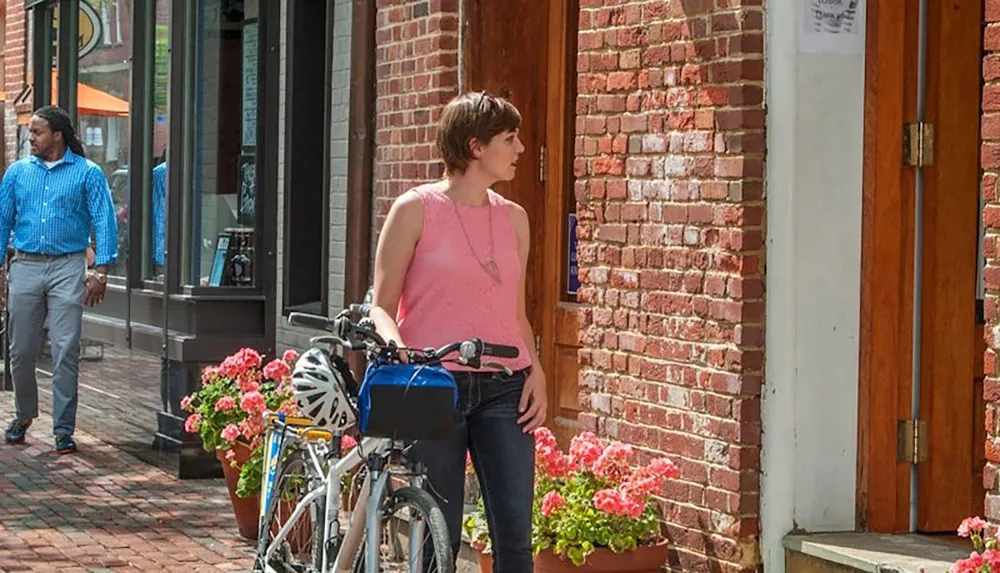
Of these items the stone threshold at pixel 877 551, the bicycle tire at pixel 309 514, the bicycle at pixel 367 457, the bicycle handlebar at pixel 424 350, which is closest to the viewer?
the bicycle handlebar at pixel 424 350

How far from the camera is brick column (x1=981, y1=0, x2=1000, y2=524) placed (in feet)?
19.3

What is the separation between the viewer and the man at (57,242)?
11.9m

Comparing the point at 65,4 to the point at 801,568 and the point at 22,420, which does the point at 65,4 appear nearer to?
the point at 22,420

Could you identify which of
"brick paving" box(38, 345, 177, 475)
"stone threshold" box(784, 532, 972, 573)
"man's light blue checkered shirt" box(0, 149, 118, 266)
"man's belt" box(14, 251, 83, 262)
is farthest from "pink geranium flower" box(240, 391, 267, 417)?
"man's belt" box(14, 251, 83, 262)

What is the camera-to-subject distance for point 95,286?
11773 millimetres

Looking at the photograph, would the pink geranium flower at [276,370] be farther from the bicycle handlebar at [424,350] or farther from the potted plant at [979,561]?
the potted plant at [979,561]

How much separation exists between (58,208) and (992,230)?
7178 millimetres

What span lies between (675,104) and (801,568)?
168 cm

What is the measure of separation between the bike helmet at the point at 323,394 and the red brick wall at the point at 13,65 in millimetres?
11762

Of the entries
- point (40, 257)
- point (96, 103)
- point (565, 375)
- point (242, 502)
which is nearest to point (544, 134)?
point (565, 375)

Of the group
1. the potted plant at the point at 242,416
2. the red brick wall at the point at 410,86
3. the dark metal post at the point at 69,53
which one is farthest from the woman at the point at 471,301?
the dark metal post at the point at 69,53

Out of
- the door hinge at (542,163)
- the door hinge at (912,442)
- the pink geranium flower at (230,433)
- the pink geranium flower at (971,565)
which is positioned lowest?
the pink geranium flower at (230,433)

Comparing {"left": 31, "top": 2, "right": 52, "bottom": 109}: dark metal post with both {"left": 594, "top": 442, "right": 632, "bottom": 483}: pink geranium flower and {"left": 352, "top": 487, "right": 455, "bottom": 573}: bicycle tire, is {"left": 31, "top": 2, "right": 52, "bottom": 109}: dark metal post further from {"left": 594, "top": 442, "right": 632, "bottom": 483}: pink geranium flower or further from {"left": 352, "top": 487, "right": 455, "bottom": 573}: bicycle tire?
{"left": 352, "top": 487, "right": 455, "bottom": 573}: bicycle tire

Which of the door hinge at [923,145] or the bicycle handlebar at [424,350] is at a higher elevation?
the door hinge at [923,145]
